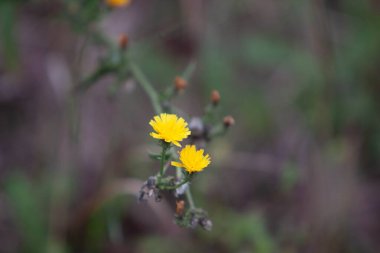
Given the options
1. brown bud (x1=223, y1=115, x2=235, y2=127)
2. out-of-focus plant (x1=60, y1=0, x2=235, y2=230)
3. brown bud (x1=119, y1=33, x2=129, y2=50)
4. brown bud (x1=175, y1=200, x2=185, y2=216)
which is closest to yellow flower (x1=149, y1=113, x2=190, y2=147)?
out-of-focus plant (x1=60, y1=0, x2=235, y2=230)

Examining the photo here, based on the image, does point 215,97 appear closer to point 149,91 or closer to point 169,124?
point 149,91

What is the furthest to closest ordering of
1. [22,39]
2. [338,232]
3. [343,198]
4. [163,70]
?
[22,39] < [163,70] < [343,198] < [338,232]

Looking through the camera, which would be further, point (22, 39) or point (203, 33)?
point (22, 39)

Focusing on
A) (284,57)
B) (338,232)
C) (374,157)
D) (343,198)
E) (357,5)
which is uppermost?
(357,5)

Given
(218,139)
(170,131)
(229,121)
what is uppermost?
(218,139)

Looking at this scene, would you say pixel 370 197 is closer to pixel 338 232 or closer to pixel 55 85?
pixel 338 232

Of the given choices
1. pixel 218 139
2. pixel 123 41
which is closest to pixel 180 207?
pixel 123 41

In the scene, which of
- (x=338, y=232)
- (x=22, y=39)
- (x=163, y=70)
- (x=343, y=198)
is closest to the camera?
(x=338, y=232)

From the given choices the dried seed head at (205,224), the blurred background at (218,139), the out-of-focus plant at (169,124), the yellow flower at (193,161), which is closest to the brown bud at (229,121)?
the out-of-focus plant at (169,124)

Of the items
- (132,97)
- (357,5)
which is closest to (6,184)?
(132,97)
